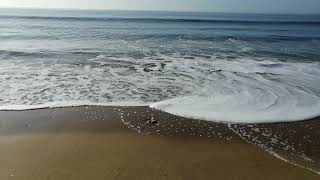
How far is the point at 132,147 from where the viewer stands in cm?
673

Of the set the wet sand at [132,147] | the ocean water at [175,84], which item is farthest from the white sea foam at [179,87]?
the wet sand at [132,147]

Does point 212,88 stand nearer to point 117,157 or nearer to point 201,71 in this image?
point 201,71

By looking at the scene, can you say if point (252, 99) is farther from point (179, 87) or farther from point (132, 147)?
point (132, 147)

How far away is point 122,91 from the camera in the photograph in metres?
10.7

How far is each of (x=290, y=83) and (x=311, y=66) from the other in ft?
15.9

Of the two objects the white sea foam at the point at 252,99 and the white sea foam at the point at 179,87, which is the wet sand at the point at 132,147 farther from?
the white sea foam at the point at 179,87

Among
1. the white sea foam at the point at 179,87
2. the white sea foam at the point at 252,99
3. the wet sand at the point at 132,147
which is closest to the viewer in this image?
the wet sand at the point at 132,147

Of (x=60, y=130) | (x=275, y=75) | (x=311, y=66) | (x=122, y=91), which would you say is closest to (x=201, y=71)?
(x=275, y=75)

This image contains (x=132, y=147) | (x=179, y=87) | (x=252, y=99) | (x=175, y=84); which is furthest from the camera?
(x=175, y=84)

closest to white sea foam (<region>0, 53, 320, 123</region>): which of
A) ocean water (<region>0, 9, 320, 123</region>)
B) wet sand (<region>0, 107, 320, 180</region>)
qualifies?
ocean water (<region>0, 9, 320, 123</region>)

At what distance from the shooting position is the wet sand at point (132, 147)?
5707 mm

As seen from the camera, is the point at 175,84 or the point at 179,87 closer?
the point at 179,87

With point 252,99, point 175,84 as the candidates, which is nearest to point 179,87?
point 175,84

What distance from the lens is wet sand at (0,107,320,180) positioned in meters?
5.71
